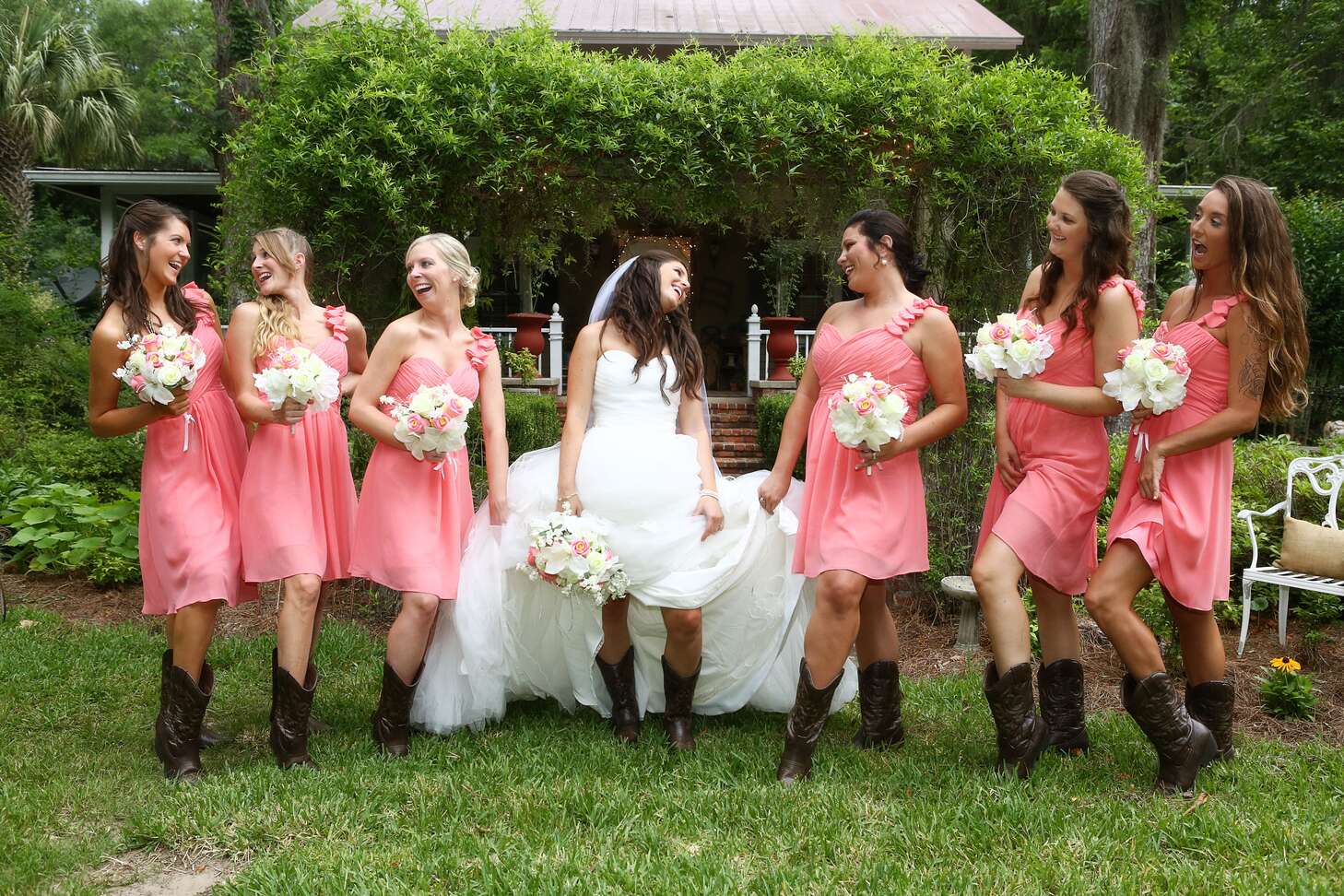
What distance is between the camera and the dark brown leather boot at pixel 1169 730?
356 centimetres

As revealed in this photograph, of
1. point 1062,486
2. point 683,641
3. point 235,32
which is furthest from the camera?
point 235,32

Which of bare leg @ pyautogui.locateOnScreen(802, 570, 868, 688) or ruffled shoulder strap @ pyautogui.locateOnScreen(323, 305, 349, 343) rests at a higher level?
ruffled shoulder strap @ pyautogui.locateOnScreen(323, 305, 349, 343)

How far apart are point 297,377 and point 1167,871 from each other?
3338 millimetres

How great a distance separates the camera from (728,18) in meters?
12.9

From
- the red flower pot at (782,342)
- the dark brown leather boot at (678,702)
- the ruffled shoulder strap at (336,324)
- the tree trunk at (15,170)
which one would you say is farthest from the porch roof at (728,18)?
the dark brown leather boot at (678,702)

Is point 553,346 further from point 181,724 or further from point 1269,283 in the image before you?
point 1269,283

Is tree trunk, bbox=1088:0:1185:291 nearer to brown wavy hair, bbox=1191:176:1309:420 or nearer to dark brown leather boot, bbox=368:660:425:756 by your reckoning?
brown wavy hair, bbox=1191:176:1309:420

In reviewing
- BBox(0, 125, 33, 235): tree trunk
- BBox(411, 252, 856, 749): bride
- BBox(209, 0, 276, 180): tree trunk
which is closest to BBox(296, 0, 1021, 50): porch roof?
BBox(209, 0, 276, 180): tree trunk

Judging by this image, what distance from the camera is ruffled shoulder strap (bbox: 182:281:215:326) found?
4.28 meters

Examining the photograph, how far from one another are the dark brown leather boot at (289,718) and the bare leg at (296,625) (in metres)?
0.04

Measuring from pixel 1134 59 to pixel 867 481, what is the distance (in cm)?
1023

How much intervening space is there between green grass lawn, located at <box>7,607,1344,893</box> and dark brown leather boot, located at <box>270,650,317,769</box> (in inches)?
3.5

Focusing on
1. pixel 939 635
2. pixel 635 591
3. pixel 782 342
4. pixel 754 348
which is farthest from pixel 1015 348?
pixel 754 348

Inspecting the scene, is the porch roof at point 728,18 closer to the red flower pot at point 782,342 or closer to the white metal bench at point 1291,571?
the red flower pot at point 782,342
